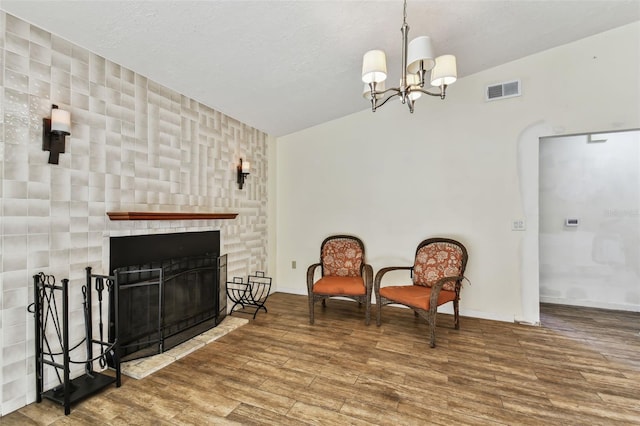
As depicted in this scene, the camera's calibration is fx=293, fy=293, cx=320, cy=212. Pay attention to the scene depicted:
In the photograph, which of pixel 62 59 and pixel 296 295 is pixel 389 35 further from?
pixel 296 295

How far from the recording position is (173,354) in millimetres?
2549

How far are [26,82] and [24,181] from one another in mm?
643

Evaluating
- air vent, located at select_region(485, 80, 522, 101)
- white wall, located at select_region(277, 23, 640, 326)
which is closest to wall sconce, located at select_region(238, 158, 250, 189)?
white wall, located at select_region(277, 23, 640, 326)

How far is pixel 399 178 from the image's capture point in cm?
394

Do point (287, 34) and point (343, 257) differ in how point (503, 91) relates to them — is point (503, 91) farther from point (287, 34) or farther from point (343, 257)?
point (343, 257)

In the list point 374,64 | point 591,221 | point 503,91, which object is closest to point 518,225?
point 591,221

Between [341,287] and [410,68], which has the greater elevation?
[410,68]

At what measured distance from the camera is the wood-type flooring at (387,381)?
1807mm

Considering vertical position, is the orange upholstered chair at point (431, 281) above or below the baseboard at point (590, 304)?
above

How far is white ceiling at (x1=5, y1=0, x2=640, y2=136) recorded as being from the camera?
199 centimetres

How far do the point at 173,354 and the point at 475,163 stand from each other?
3.79 m

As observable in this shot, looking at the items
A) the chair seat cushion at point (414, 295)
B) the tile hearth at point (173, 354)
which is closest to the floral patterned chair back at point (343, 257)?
the chair seat cushion at point (414, 295)

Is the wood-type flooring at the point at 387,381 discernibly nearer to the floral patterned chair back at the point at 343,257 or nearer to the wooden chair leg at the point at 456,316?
the wooden chair leg at the point at 456,316

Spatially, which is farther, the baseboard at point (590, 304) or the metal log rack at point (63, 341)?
the baseboard at point (590, 304)
